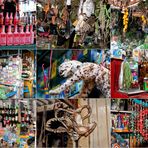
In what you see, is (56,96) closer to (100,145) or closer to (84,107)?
(84,107)

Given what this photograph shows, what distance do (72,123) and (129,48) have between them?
0.85 m

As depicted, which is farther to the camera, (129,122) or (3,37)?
(3,37)

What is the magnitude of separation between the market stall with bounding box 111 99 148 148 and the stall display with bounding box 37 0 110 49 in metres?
0.57

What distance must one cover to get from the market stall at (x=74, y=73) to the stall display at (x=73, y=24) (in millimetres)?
82

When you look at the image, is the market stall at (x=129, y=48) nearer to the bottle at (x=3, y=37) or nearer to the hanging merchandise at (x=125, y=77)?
the hanging merchandise at (x=125, y=77)

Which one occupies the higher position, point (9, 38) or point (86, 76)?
point (9, 38)

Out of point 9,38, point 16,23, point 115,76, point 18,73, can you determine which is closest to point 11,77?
point 18,73

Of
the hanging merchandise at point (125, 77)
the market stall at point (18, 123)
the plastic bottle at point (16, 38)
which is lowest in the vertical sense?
the market stall at point (18, 123)

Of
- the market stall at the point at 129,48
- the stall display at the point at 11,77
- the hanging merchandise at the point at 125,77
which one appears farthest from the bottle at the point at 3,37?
the hanging merchandise at the point at 125,77

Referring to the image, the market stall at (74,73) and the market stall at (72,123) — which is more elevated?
A: the market stall at (74,73)

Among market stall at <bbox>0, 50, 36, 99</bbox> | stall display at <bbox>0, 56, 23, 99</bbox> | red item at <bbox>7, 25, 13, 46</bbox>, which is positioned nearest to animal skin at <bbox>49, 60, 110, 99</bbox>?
market stall at <bbox>0, 50, 36, 99</bbox>

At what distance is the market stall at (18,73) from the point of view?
12.5ft

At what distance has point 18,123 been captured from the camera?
12.6 ft

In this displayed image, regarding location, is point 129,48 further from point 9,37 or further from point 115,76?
point 9,37
